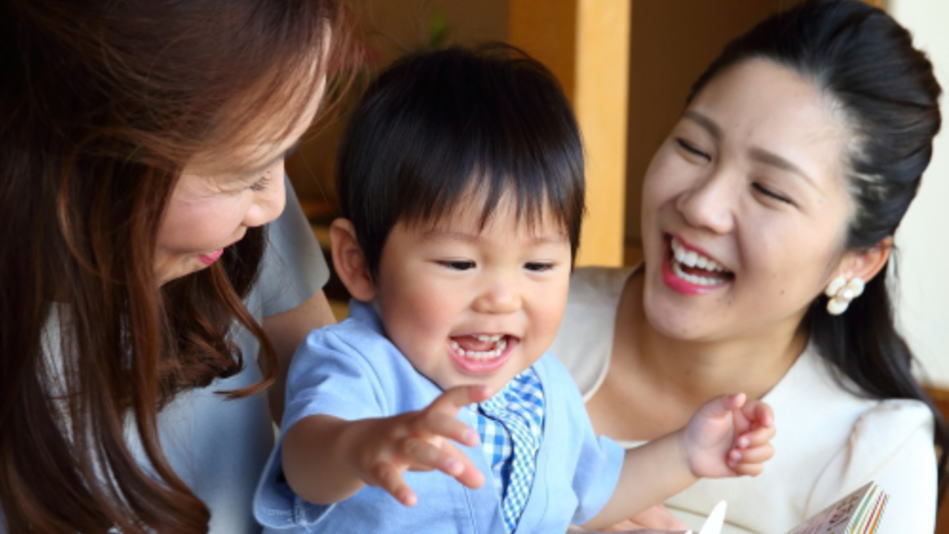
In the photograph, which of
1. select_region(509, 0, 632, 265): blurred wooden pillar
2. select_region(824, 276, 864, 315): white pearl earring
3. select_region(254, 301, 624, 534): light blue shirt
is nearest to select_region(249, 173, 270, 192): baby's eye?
select_region(254, 301, 624, 534): light blue shirt

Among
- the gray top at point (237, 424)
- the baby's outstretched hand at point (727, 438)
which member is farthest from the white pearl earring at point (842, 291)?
the gray top at point (237, 424)

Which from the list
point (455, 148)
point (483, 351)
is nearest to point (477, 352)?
point (483, 351)

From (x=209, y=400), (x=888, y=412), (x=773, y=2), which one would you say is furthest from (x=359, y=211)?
(x=773, y=2)

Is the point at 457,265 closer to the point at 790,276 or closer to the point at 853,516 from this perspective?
the point at 853,516

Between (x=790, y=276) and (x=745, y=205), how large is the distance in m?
0.14

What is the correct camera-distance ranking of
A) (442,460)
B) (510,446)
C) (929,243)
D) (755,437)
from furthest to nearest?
(929,243), (755,437), (510,446), (442,460)

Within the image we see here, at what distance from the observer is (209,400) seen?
1.43m

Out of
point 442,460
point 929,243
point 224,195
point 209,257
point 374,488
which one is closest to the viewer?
point 442,460

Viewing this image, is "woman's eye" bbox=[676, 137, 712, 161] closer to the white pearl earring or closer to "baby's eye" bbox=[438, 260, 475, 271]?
the white pearl earring

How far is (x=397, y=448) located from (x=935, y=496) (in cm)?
125

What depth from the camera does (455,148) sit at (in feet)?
4.59

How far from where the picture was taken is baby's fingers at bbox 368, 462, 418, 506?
1.01 metres

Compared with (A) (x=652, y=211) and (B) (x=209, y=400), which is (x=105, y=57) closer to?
(B) (x=209, y=400)

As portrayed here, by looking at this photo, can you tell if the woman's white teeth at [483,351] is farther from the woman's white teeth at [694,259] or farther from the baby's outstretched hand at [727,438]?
the woman's white teeth at [694,259]
